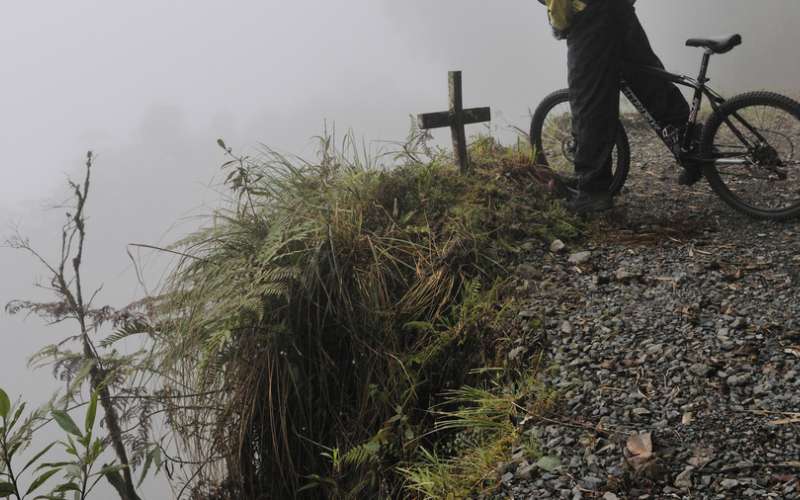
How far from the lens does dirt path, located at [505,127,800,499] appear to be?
246 cm

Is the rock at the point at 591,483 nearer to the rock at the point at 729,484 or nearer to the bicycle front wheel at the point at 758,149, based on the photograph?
the rock at the point at 729,484

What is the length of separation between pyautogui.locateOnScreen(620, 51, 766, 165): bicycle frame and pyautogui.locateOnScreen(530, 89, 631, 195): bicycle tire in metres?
0.24

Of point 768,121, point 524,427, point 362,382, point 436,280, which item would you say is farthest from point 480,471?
point 768,121

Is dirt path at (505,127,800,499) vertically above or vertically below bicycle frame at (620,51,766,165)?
below

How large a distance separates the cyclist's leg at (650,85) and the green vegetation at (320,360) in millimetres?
1777

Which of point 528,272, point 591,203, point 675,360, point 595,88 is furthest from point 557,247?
point 675,360

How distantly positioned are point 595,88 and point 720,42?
0.83 m

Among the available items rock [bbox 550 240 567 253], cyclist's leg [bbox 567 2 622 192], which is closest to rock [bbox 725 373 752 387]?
rock [bbox 550 240 567 253]

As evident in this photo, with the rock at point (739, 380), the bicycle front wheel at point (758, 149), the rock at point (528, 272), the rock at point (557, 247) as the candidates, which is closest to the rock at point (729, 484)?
the rock at point (739, 380)

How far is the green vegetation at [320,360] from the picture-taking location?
3.26 metres

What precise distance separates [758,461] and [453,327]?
159cm

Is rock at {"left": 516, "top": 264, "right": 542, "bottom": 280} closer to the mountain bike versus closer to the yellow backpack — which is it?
the mountain bike

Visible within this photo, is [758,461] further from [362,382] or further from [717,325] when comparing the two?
[362,382]

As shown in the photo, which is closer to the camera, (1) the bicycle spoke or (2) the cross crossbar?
(1) the bicycle spoke
